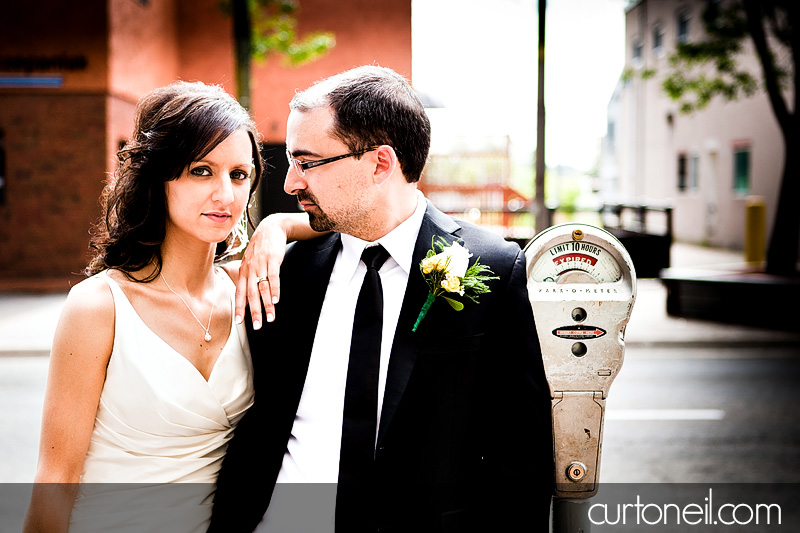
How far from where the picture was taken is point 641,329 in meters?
9.37

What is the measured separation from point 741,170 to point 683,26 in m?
6.35

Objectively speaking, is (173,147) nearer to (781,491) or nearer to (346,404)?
(346,404)

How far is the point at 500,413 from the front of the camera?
77.5 inches

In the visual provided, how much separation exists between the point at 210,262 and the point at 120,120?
1240 cm

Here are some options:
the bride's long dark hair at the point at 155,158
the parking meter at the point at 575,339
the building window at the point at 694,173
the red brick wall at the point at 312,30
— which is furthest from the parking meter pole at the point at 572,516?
the building window at the point at 694,173

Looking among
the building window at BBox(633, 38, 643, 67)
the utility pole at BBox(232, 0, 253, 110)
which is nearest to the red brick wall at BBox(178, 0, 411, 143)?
the utility pole at BBox(232, 0, 253, 110)

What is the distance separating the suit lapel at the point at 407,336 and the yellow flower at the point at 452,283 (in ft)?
0.35

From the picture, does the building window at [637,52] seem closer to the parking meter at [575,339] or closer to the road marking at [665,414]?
the road marking at [665,414]

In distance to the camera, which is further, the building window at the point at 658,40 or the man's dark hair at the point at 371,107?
the building window at the point at 658,40

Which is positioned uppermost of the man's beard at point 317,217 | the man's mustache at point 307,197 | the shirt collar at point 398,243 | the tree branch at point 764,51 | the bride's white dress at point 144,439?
the tree branch at point 764,51

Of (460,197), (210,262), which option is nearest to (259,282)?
(210,262)

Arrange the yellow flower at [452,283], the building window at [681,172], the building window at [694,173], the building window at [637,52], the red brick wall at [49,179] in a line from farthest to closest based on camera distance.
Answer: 1. the building window at [637,52]
2. the building window at [681,172]
3. the building window at [694,173]
4. the red brick wall at [49,179]
5. the yellow flower at [452,283]

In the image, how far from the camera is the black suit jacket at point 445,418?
1.89 meters

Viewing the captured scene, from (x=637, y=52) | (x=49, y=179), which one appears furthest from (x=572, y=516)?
(x=637, y=52)
